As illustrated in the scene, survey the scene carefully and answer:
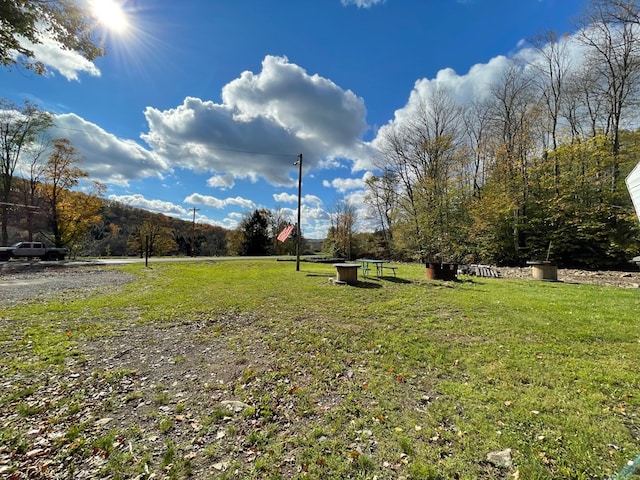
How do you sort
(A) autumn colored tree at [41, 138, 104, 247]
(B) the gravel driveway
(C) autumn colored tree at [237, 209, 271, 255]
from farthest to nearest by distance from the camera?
(C) autumn colored tree at [237, 209, 271, 255]
(A) autumn colored tree at [41, 138, 104, 247]
(B) the gravel driveway

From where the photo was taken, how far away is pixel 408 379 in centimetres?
346

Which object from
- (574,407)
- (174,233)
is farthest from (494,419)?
(174,233)

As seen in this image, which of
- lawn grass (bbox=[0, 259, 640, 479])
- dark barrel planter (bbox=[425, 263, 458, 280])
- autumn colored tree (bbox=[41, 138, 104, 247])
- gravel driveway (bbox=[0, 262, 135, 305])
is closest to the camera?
lawn grass (bbox=[0, 259, 640, 479])

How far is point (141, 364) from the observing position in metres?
4.00

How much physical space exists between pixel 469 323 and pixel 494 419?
10.5 ft

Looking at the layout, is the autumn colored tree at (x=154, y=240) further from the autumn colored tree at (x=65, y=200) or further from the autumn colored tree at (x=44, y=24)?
the autumn colored tree at (x=44, y=24)

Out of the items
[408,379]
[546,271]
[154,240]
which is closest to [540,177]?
[546,271]

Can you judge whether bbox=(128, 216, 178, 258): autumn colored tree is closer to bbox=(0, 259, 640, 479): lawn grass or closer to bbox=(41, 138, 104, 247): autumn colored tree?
bbox=(41, 138, 104, 247): autumn colored tree

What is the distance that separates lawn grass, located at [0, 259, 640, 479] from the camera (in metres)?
2.18

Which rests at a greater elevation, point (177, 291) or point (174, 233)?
point (174, 233)

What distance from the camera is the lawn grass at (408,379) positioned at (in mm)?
2184

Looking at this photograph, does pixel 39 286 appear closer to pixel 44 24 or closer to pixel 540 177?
pixel 44 24

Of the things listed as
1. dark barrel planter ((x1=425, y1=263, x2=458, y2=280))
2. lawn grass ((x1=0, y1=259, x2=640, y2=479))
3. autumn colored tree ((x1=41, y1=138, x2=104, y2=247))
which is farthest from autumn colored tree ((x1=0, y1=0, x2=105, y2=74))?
autumn colored tree ((x1=41, y1=138, x2=104, y2=247))

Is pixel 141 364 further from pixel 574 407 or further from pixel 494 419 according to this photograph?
pixel 574 407
